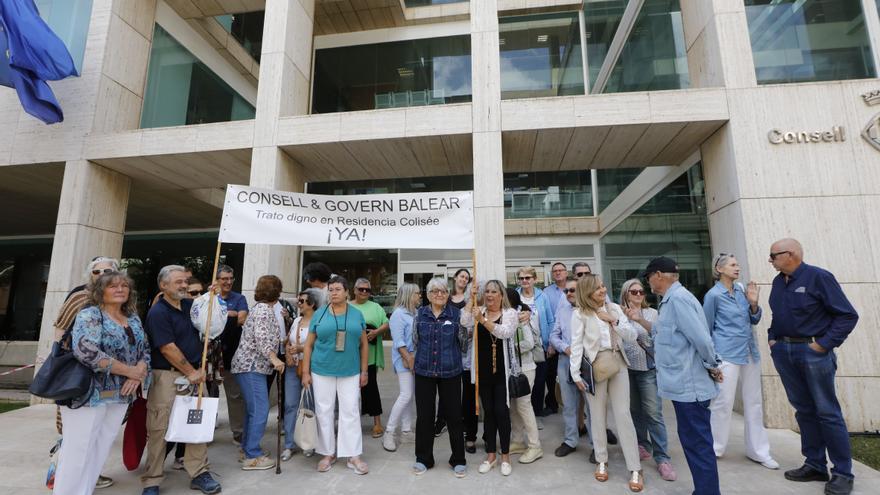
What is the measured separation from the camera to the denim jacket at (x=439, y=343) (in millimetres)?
4156

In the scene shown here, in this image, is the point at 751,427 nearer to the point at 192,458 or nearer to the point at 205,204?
the point at 192,458

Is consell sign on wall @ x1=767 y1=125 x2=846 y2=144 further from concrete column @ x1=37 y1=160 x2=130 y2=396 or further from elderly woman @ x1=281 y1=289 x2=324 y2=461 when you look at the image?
concrete column @ x1=37 y1=160 x2=130 y2=396

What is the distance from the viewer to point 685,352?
3486 mm

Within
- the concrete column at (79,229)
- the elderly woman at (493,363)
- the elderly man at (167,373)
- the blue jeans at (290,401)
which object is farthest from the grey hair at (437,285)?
the concrete column at (79,229)

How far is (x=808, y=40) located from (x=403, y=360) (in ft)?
27.4

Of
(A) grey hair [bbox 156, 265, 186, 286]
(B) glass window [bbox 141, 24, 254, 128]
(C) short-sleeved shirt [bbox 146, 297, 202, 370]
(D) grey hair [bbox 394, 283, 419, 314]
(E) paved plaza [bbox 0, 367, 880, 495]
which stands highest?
(B) glass window [bbox 141, 24, 254, 128]

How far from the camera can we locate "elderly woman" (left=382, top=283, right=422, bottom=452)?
16.2 feet

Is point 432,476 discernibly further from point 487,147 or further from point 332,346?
point 487,147

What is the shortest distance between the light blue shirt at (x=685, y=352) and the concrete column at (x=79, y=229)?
9.65m

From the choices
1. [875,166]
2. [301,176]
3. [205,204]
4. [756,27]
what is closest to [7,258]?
[205,204]

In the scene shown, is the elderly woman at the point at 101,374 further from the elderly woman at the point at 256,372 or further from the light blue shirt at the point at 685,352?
the light blue shirt at the point at 685,352

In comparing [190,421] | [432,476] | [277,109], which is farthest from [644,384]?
[277,109]

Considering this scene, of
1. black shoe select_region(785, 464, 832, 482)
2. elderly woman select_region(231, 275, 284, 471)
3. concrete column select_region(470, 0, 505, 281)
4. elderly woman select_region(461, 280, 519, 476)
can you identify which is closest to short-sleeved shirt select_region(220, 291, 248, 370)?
elderly woman select_region(231, 275, 284, 471)

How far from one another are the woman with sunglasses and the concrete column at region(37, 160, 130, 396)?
944 cm
